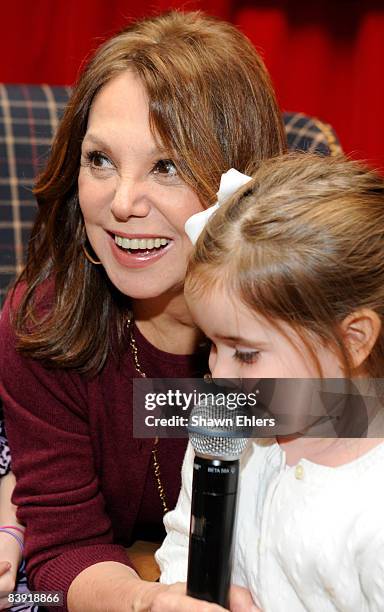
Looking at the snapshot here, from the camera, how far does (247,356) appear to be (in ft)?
3.26

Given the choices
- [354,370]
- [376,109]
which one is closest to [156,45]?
[354,370]

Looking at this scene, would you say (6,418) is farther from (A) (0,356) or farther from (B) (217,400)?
(B) (217,400)

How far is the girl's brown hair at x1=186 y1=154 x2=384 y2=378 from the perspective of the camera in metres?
0.95

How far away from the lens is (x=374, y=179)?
103cm

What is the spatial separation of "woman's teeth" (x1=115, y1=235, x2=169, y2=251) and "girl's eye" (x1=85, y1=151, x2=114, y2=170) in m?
0.09

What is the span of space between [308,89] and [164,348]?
1061mm

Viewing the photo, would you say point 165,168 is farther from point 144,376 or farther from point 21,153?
point 21,153

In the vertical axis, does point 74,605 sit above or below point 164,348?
below

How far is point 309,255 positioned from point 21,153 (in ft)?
3.14

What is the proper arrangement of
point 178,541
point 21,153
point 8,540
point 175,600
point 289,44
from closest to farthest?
point 175,600
point 178,541
point 8,540
point 21,153
point 289,44

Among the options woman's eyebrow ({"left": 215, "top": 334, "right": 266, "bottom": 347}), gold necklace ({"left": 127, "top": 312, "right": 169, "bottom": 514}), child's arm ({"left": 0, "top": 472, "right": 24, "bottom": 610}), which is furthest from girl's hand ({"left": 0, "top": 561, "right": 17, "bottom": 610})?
woman's eyebrow ({"left": 215, "top": 334, "right": 266, "bottom": 347})

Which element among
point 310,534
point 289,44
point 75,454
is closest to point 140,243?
point 75,454

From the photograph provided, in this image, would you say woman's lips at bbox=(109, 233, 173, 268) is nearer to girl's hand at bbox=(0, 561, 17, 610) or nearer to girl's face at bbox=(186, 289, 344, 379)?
girl's face at bbox=(186, 289, 344, 379)

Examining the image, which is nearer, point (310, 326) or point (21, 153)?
point (310, 326)
